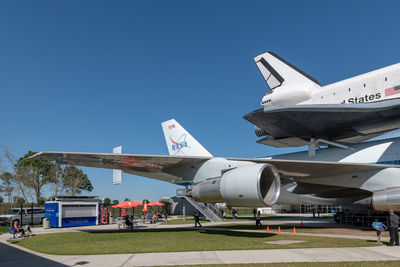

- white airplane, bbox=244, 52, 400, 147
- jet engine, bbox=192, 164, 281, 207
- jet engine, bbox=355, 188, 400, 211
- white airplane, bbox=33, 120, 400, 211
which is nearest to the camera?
jet engine, bbox=192, 164, 281, 207

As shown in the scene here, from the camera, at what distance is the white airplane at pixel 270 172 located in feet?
45.5

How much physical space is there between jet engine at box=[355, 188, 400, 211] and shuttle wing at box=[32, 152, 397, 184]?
1.33 m

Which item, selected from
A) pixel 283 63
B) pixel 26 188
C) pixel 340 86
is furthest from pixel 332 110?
pixel 26 188

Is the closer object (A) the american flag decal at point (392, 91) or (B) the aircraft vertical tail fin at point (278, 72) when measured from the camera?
(A) the american flag decal at point (392, 91)

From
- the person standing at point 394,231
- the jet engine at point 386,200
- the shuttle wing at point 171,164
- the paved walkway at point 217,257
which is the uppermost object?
the shuttle wing at point 171,164

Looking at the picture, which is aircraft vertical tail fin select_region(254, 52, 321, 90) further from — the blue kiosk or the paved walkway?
the blue kiosk

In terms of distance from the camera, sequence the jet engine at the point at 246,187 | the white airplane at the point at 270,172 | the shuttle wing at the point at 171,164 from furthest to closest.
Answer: the shuttle wing at the point at 171,164 < the white airplane at the point at 270,172 < the jet engine at the point at 246,187

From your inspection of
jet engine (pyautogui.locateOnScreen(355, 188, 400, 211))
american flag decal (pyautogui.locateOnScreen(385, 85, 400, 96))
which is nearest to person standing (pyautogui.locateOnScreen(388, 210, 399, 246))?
jet engine (pyautogui.locateOnScreen(355, 188, 400, 211))

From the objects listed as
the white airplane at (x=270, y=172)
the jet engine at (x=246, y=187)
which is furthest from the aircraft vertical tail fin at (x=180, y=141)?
the jet engine at (x=246, y=187)

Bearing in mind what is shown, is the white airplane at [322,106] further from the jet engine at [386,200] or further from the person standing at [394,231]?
the person standing at [394,231]

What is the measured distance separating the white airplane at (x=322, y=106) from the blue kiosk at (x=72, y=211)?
52.2ft

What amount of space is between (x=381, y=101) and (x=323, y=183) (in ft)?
19.6

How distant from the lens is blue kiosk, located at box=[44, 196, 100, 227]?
26.4 metres

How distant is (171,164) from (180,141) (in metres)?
6.58
